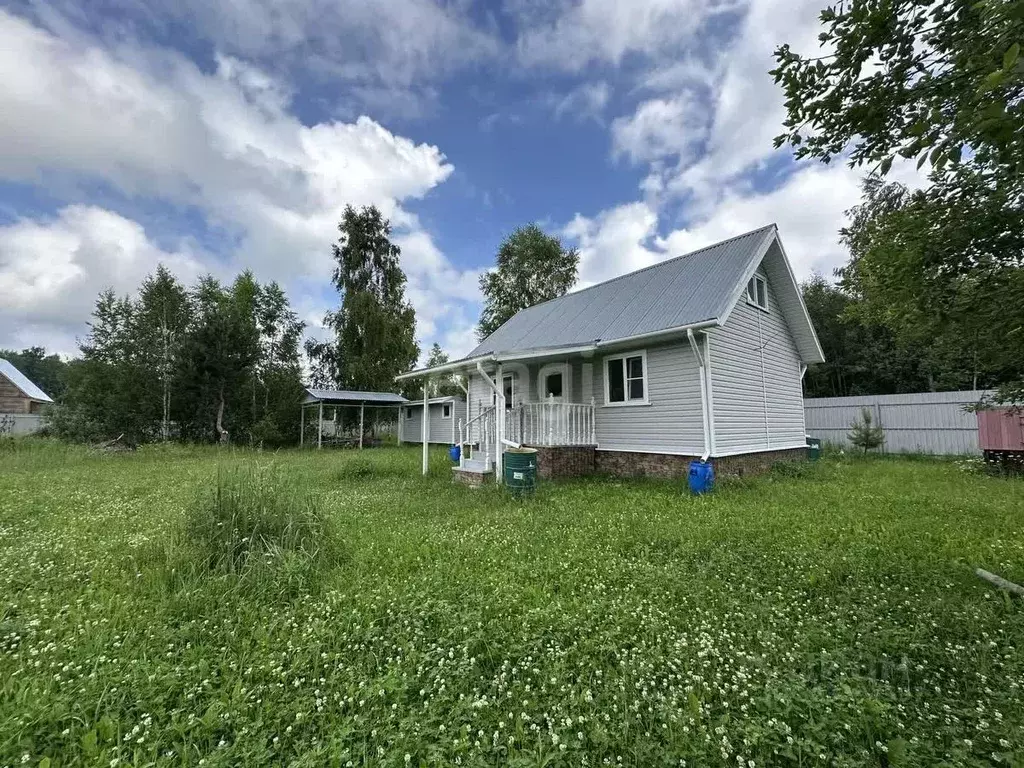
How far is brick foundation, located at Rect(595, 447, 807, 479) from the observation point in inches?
366

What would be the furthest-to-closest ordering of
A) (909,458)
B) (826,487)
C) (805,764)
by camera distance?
(909,458), (826,487), (805,764)

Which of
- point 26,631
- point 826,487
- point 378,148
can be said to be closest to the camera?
point 26,631

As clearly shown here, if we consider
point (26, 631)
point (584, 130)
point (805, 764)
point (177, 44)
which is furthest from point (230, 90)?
point (805, 764)

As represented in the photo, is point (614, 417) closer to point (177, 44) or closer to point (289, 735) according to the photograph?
point (289, 735)

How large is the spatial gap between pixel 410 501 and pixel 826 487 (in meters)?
8.35

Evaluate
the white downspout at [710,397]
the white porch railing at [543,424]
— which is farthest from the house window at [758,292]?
the white porch railing at [543,424]

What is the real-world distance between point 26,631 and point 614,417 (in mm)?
9733

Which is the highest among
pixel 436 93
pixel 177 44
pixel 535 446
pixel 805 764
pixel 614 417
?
pixel 436 93

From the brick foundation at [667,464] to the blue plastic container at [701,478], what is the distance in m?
0.66

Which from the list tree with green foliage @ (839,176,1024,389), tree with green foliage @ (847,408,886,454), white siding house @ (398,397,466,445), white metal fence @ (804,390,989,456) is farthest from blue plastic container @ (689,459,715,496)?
white siding house @ (398,397,466,445)

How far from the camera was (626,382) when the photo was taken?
34.1ft

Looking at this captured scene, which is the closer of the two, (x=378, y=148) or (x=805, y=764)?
(x=805, y=764)

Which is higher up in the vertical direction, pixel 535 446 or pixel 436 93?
pixel 436 93

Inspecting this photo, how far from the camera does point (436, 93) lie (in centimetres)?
1024
